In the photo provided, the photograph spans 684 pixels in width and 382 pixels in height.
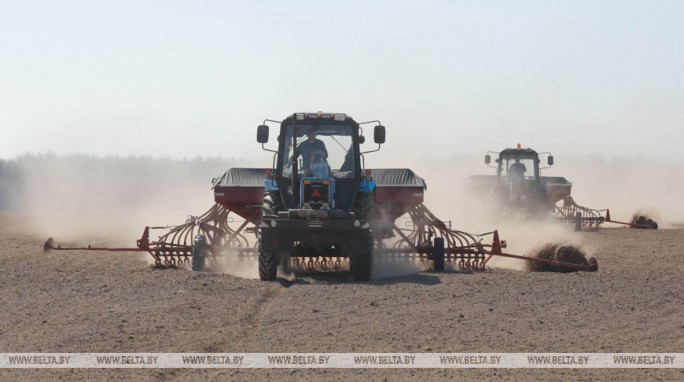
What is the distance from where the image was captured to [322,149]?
16672 millimetres

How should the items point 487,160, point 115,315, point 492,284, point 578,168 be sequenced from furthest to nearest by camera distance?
point 578,168 < point 487,160 < point 492,284 < point 115,315

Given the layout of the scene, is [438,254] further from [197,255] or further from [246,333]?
[246,333]

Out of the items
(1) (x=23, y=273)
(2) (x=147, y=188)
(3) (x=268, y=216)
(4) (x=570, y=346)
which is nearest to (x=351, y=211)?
(3) (x=268, y=216)

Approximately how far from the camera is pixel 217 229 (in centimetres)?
1806

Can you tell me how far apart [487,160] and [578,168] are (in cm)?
2846

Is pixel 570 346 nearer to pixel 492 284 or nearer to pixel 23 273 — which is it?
pixel 492 284

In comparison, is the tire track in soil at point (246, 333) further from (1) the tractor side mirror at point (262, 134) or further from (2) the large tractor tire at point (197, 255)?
(2) the large tractor tire at point (197, 255)

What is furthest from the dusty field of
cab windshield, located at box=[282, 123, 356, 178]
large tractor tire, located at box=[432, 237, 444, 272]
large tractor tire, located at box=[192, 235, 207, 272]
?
cab windshield, located at box=[282, 123, 356, 178]

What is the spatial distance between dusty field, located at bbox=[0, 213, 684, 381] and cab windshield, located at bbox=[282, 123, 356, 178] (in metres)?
1.85

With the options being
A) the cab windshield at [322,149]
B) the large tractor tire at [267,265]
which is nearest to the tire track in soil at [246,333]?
the large tractor tire at [267,265]

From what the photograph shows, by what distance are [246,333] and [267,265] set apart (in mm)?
5216

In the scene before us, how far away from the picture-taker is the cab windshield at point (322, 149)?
16547 millimetres

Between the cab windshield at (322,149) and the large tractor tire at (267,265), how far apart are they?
5.65 ft

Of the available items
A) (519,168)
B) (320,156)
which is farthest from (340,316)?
(519,168)
